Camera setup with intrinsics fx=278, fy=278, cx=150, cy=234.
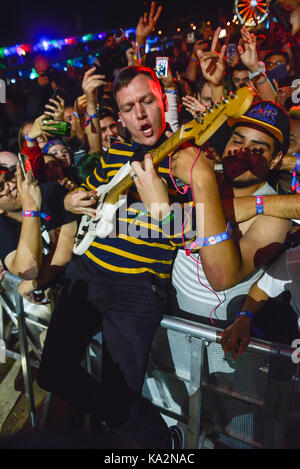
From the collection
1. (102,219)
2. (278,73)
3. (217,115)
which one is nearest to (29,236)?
(102,219)

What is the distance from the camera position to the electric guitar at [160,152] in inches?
46.9

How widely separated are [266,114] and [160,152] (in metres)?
0.89

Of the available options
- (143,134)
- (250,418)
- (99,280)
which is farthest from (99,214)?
(250,418)

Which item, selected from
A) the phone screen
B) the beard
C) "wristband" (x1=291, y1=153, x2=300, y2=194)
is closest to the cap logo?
the beard

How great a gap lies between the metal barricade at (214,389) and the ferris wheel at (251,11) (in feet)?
12.9

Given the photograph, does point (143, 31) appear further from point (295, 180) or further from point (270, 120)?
point (295, 180)

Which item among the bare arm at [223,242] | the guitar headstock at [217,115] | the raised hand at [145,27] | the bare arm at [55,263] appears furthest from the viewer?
the raised hand at [145,27]

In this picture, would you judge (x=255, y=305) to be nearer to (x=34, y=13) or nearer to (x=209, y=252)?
(x=209, y=252)

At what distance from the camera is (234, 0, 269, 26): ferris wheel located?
351 centimetres

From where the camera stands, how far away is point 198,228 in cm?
146

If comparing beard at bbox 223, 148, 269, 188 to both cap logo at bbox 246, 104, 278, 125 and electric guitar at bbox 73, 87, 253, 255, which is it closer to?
cap logo at bbox 246, 104, 278, 125

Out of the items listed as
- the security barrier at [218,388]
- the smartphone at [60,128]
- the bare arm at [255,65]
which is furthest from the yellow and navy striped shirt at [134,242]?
the bare arm at [255,65]

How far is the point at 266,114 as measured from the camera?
6.10 ft

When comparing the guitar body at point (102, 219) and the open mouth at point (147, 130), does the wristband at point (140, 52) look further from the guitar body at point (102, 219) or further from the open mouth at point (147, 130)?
the guitar body at point (102, 219)
